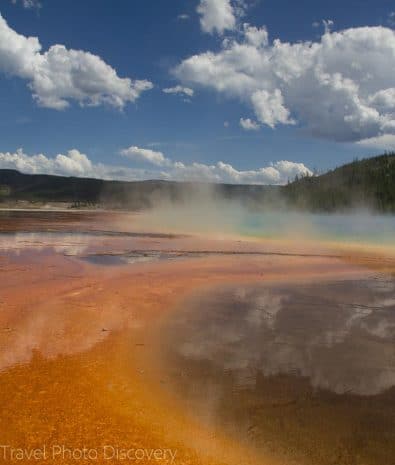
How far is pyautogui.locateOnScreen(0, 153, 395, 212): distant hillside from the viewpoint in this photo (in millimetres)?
72750

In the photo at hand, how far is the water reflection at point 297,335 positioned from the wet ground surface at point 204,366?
29 millimetres

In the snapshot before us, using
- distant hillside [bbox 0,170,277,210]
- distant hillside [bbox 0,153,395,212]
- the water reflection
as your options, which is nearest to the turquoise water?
distant hillside [bbox 0,153,395,212]

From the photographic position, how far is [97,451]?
12.7ft

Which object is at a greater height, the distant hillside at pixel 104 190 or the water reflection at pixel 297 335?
the distant hillside at pixel 104 190

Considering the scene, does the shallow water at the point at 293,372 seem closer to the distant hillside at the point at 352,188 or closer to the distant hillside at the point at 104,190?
the distant hillside at the point at 352,188

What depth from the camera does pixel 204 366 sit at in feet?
19.1

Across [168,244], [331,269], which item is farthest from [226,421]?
[168,244]

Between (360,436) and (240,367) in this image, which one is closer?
(360,436)

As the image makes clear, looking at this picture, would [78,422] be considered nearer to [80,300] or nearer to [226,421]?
[226,421]

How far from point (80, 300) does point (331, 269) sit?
358 inches

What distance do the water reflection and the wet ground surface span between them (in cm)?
3

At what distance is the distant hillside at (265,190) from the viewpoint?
239ft

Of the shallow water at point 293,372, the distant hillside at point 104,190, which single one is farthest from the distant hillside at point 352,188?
the shallow water at point 293,372

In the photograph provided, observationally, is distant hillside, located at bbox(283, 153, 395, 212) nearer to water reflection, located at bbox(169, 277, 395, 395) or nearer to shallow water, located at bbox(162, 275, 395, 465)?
water reflection, located at bbox(169, 277, 395, 395)
